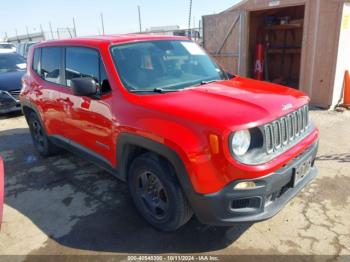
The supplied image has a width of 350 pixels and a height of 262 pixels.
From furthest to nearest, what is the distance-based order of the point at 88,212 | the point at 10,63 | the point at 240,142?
the point at 10,63, the point at 88,212, the point at 240,142

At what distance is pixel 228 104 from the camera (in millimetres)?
2752

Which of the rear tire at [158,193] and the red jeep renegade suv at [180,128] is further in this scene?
the rear tire at [158,193]

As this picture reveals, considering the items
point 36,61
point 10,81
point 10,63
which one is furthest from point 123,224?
point 10,63

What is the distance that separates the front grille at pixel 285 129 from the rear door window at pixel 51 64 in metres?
2.95

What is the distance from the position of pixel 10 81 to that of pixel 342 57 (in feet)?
28.1

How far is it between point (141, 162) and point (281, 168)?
1.30 meters

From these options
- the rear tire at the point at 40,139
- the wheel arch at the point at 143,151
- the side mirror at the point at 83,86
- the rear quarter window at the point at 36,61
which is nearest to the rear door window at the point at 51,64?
the rear quarter window at the point at 36,61

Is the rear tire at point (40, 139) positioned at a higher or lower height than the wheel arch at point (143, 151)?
lower

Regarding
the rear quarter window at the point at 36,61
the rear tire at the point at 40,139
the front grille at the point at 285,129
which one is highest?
the rear quarter window at the point at 36,61

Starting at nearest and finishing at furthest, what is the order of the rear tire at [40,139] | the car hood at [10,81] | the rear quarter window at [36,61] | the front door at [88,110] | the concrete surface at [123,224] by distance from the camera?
the concrete surface at [123,224], the front door at [88,110], the rear quarter window at [36,61], the rear tire at [40,139], the car hood at [10,81]

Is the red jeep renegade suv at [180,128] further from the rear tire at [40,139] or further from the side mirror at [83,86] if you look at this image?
the rear tire at [40,139]

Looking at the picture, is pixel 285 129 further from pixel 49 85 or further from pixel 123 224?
pixel 49 85

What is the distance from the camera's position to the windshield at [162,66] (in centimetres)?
333

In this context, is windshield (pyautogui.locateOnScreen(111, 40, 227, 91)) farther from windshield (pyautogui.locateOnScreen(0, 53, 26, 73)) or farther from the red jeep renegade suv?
windshield (pyautogui.locateOnScreen(0, 53, 26, 73))
